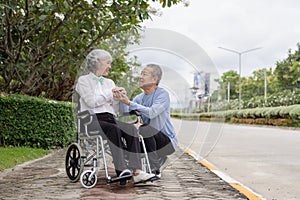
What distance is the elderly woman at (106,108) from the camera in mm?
5023

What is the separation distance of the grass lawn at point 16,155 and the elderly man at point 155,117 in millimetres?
2362

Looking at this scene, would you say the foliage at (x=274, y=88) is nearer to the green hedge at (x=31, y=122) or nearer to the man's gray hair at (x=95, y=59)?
the green hedge at (x=31, y=122)

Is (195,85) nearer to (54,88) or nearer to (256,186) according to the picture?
(256,186)

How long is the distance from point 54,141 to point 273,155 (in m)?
4.63

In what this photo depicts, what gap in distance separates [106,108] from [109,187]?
35.3 inches

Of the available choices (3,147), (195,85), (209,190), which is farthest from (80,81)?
(3,147)

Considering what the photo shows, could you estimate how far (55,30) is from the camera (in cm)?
884

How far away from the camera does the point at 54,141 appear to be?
A: 9594 millimetres

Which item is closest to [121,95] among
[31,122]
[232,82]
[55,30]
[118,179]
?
[118,179]

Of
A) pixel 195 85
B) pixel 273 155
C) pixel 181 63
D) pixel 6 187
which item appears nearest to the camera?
pixel 6 187

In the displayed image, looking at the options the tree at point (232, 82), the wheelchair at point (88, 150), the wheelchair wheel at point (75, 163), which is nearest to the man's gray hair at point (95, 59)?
the wheelchair at point (88, 150)

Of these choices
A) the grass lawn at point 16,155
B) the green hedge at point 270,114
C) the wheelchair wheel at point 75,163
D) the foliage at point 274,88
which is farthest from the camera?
the foliage at point 274,88

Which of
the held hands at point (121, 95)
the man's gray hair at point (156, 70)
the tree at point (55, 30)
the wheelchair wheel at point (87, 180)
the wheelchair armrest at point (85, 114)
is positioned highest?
the tree at point (55, 30)

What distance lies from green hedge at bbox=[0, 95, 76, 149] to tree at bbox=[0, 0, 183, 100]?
823 mm
